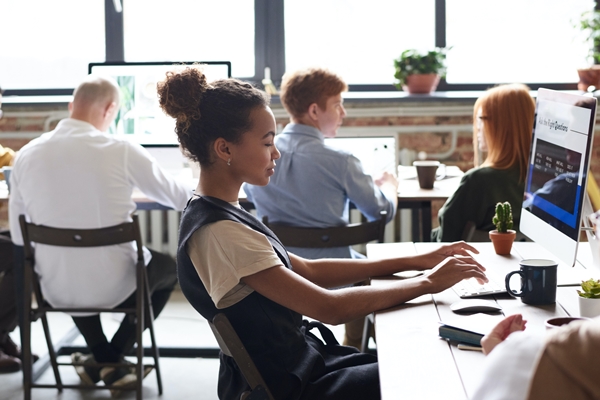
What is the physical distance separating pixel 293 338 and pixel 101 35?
3095 millimetres

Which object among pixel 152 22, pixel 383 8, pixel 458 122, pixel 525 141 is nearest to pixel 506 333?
pixel 525 141

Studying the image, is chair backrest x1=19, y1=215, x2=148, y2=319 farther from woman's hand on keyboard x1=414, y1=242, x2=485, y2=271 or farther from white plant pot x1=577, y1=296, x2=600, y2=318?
white plant pot x1=577, y1=296, x2=600, y2=318

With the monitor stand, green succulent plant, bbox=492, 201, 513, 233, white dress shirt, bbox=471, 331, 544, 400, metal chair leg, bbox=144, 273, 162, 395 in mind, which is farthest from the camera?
metal chair leg, bbox=144, 273, 162, 395

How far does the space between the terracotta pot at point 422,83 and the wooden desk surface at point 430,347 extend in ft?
7.42

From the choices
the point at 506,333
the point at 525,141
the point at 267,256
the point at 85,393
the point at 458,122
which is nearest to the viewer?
the point at 506,333

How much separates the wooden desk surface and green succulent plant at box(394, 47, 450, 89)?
2.28 m

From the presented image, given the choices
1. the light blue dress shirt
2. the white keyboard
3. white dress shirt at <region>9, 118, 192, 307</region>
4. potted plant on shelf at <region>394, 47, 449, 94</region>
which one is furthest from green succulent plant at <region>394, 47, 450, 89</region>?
the white keyboard

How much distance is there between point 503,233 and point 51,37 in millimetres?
Result: 3038

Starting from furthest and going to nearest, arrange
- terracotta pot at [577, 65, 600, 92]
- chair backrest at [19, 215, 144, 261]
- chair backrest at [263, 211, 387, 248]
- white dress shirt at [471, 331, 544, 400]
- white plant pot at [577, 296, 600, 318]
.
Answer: terracotta pot at [577, 65, 600, 92] → chair backrest at [19, 215, 144, 261] → chair backrest at [263, 211, 387, 248] → white plant pot at [577, 296, 600, 318] → white dress shirt at [471, 331, 544, 400]

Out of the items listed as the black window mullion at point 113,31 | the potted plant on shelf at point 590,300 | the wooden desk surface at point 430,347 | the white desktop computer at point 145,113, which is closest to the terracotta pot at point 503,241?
the wooden desk surface at point 430,347

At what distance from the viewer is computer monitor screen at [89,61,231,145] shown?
10.5ft

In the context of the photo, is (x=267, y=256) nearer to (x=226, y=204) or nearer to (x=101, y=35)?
(x=226, y=204)

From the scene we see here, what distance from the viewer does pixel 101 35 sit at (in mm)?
4137

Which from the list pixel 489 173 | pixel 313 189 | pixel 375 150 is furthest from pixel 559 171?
A: pixel 375 150
